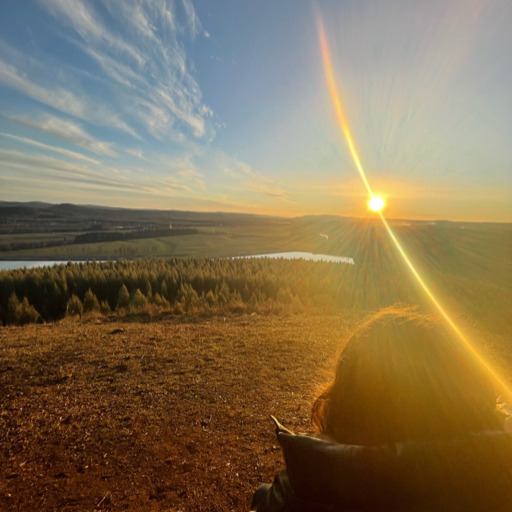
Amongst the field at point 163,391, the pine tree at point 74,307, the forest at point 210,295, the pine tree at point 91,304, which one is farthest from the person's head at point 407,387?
the pine tree at point 91,304

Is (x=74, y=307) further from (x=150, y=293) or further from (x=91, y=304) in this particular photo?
(x=150, y=293)

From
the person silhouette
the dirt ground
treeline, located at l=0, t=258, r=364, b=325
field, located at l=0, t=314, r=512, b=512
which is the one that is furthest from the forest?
the person silhouette

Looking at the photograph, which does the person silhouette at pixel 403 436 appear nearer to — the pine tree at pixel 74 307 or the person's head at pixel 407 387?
the person's head at pixel 407 387

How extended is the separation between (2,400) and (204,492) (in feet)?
12.7

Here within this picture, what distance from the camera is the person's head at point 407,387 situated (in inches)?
42.2

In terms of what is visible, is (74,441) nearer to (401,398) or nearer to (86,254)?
(401,398)

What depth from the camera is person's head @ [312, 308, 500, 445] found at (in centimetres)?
107

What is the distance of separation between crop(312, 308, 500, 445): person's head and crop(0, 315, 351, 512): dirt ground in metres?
2.72

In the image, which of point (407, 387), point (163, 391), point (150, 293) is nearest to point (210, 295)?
point (150, 293)

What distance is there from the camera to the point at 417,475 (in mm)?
982

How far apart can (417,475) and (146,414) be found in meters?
4.68

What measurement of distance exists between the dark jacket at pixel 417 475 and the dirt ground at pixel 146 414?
2.68m

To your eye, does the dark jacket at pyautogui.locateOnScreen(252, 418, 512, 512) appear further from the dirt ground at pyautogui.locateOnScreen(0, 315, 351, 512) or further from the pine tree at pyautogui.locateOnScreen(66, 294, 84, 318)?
the pine tree at pyautogui.locateOnScreen(66, 294, 84, 318)

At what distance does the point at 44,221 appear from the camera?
118m
